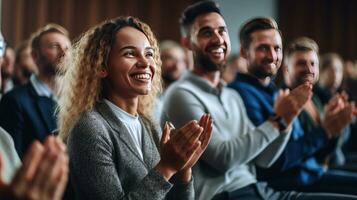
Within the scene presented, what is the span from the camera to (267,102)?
154 cm

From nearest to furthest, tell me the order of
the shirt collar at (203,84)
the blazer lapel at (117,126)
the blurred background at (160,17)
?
the blazer lapel at (117,126), the shirt collar at (203,84), the blurred background at (160,17)

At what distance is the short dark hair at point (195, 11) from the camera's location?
1.35m

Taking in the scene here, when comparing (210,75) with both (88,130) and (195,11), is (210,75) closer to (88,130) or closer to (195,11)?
(195,11)

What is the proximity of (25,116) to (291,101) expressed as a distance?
893 mm

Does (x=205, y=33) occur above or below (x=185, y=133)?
above

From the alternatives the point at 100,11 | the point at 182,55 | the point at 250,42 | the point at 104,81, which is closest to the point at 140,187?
the point at 104,81

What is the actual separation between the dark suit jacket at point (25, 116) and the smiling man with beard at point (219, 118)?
0.48 m

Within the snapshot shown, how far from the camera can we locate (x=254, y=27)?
1259 mm

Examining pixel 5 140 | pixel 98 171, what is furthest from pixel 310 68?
pixel 5 140

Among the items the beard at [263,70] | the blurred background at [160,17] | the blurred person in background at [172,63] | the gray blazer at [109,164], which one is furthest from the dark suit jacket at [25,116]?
the blurred background at [160,17]

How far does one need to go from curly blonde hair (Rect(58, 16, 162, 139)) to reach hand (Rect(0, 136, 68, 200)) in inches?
19.2

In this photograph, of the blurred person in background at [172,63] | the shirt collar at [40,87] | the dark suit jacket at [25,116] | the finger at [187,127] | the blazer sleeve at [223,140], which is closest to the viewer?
the finger at [187,127]

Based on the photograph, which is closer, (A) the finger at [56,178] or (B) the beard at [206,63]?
(A) the finger at [56,178]

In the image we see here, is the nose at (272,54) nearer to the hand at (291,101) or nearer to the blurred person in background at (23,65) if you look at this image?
the hand at (291,101)
